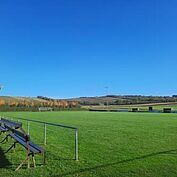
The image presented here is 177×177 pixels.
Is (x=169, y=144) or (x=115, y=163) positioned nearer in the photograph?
(x=115, y=163)

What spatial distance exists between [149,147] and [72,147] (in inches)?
115

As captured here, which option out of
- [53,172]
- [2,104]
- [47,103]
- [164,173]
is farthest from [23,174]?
[47,103]

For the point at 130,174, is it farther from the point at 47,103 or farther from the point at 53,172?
the point at 47,103

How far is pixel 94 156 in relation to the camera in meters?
11.5

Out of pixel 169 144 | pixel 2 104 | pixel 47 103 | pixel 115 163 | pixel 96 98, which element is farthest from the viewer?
pixel 96 98

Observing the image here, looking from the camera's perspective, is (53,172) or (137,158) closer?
(53,172)

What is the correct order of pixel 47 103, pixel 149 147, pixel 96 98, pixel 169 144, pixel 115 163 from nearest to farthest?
pixel 115 163
pixel 149 147
pixel 169 144
pixel 47 103
pixel 96 98

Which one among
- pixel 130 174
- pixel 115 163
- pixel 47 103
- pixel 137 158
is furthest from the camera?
pixel 47 103

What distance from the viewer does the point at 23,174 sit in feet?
29.3

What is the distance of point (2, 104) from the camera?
360ft

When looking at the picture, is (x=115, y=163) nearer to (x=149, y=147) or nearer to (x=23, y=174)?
(x=23, y=174)

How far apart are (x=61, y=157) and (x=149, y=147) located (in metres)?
3.85

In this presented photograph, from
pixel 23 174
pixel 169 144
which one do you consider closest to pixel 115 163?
pixel 23 174

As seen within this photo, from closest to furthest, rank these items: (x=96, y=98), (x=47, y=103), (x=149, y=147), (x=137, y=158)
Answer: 1. (x=137, y=158)
2. (x=149, y=147)
3. (x=47, y=103)
4. (x=96, y=98)
